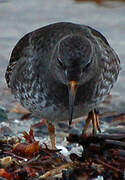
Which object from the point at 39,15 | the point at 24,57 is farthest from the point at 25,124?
the point at 39,15

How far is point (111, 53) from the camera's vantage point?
6945 mm

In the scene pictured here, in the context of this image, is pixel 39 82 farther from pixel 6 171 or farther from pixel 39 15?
pixel 39 15

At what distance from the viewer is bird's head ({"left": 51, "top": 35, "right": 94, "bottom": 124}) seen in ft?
18.5

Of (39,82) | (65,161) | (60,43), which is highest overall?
(60,43)

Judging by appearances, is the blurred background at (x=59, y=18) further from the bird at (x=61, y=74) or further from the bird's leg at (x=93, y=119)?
the bird at (x=61, y=74)

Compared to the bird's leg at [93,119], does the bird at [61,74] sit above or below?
above

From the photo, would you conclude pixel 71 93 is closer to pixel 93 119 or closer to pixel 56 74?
pixel 56 74

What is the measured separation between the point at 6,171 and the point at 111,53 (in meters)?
2.50

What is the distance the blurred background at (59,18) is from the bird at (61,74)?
2.70m

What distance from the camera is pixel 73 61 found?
5.61 m

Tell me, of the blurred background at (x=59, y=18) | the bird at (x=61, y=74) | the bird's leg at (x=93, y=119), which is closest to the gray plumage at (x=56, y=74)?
the bird at (x=61, y=74)

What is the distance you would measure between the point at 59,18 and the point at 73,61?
599 centimetres

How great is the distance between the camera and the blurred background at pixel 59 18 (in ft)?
33.4

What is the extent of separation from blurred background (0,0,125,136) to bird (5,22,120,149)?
2705 mm
